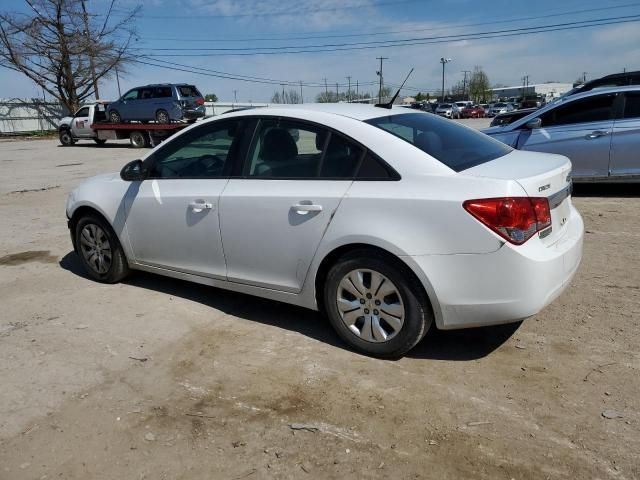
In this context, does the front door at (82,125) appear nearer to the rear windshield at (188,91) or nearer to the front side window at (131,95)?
the front side window at (131,95)

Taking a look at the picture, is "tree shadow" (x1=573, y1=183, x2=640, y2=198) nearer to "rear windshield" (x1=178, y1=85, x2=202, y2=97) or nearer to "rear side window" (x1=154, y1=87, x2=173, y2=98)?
"rear windshield" (x1=178, y1=85, x2=202, y2=97)

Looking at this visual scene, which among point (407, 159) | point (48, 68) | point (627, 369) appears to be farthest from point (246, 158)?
point (48, 68)

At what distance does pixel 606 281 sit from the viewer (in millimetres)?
4660

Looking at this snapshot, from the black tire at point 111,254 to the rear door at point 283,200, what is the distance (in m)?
1.43

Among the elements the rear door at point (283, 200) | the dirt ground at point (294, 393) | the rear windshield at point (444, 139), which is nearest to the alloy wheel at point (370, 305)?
the dirt ground at point (294, 393)

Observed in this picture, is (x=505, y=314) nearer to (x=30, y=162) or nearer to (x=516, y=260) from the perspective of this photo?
(x=516, y=260)

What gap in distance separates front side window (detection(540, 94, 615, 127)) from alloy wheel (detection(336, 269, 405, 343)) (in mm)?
6140

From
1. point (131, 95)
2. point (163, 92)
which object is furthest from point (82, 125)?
point (163, 92)

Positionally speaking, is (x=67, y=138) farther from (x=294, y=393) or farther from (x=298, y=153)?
(x=294, y=393)

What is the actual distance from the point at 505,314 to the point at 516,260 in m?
0.34

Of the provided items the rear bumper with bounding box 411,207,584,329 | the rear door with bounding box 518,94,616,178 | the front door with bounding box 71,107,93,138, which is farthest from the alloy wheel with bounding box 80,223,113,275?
the front door with bounding box 71,107,93,138

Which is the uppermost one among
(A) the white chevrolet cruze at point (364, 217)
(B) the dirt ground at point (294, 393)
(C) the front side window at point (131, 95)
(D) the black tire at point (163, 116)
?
A: (C) the front side window at point (131, 95)

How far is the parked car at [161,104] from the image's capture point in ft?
73.0

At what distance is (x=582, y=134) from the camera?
7828 millimetres
